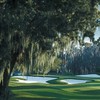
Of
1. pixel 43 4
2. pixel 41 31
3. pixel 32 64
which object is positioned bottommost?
pixel 32 64

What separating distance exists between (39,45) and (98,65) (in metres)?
85.7

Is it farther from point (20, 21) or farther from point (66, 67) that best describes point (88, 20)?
point (66, 67)

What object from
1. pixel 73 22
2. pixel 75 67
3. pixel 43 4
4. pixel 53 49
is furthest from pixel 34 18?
pixel 75 67

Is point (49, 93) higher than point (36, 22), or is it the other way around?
point (36, 22)

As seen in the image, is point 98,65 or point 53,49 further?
point 98,65

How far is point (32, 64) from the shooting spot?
67.8ft

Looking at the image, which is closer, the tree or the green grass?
the tree

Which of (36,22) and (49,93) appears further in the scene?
(49,93)

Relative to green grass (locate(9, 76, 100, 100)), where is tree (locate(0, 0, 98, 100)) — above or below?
above

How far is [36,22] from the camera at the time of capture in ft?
55.3

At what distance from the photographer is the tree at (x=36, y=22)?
52.6 ft

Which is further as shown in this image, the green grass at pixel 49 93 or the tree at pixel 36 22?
the green grass at pixel 49 93

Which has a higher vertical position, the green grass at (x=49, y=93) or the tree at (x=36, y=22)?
the tree at (x=36, y=22)

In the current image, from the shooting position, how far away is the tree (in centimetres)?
1605
